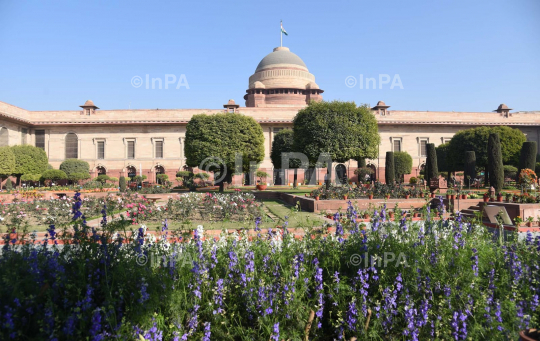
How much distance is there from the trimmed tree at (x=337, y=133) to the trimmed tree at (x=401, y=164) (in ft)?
50.3

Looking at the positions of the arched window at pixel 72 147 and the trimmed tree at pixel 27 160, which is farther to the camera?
the arched window at pixel 72 147

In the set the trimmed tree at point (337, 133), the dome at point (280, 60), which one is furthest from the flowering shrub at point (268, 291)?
the dome at point (280, 60)

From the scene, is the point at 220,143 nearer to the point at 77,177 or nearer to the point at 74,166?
the point at 77,177

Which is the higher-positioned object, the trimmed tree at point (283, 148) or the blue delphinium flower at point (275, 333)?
the trimmed tree at point (283, 148)

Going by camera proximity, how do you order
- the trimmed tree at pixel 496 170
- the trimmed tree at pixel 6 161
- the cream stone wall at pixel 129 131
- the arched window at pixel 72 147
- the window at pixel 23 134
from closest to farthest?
the trimmed tree at pixel 496 170, the trimmed tree at pixel 6 161, the window at pixel 23 134, the cream stone wall at pixel 129 131, the arched window at pixel 72 147

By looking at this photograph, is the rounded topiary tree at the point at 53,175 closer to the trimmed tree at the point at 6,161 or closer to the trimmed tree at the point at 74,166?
the trimmed tree at the point at 6,161

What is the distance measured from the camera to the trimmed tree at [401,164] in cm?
3238

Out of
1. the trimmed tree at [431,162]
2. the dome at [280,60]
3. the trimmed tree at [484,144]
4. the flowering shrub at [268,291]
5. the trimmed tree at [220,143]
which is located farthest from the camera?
the dome at [280,60]

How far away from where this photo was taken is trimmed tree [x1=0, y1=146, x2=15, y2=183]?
26.5 meters

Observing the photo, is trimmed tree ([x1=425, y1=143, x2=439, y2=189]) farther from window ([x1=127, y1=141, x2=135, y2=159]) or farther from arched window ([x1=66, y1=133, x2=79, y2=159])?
arched window ([x1=66, y1=133, x2=79, y2=159])

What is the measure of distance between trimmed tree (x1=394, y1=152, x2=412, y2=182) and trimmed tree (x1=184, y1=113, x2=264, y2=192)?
50.7ft

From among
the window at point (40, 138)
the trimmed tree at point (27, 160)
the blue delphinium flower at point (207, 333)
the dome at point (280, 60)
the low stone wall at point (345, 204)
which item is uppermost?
the dome at point (280, 60)

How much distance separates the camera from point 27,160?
94.3 ft

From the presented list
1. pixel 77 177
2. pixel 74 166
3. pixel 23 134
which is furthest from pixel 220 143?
pixel 23 134
